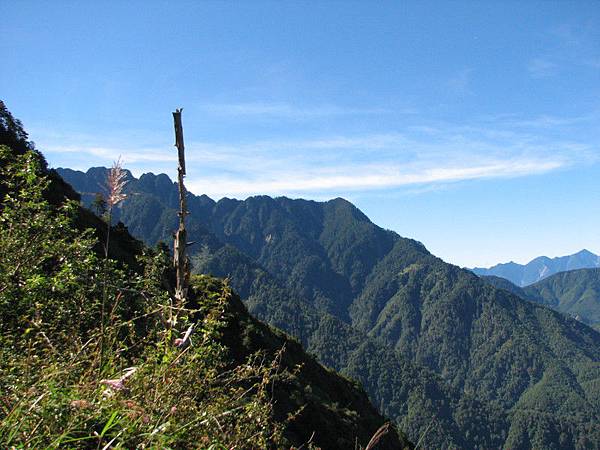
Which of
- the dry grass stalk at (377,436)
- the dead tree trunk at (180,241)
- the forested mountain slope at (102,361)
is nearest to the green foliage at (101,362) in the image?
the forested mountain slope at (102,361)

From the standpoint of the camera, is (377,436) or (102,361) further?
(102,361)

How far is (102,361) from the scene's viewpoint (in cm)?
370

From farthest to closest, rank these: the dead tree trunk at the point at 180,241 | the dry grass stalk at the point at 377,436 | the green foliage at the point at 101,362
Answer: the dead tree trunk at the point at 180,241
the green foliage at the point at 101,362
the dry grass stalk at the point at 377,436

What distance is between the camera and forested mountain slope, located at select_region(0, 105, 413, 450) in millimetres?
2867

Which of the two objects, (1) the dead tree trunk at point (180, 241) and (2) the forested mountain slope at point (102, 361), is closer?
(2) the forested mountain slope at point (102, 361)

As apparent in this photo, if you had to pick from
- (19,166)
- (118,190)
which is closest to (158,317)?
(118,190)

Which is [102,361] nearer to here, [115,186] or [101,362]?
[101,362]

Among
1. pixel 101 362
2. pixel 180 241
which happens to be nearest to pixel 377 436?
pixel 101 362

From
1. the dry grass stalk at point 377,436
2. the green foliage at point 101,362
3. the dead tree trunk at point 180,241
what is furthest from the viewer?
the dead tree trunk at point 180,241

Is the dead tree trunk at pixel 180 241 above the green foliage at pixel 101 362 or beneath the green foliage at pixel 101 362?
above

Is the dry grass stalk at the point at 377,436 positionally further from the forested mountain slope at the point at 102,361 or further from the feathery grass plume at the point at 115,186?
the feathery grass plume at the point at 115,186

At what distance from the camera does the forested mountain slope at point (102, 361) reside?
2867 mm

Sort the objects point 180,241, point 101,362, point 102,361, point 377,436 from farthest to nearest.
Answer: point 180,241 < point 102,361 < point 101,362 < point 377,436

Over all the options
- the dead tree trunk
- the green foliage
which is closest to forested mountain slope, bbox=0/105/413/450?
the green foliage
